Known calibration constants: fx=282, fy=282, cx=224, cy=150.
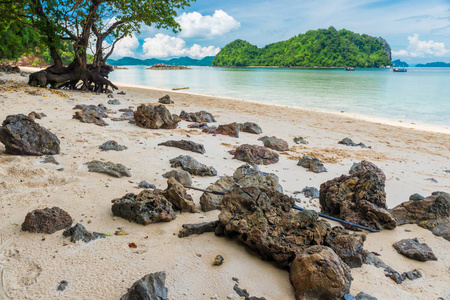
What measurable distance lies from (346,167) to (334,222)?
9.06 ft

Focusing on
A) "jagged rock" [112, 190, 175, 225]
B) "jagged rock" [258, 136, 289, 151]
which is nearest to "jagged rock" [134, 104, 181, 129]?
"jagged rock" [258, 136, 289, 151]

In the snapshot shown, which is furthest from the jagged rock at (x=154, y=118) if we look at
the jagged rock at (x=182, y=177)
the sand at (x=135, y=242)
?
the jagged rock at (x=182, y=177)

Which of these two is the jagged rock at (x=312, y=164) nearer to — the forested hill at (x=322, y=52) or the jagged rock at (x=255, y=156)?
the jagged rock at (x=255, y=156)

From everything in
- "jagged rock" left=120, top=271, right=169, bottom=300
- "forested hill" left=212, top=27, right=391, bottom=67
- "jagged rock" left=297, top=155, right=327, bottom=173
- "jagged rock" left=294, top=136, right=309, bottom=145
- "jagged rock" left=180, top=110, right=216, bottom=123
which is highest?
"forested hill" left=212, top=27, right=391, bottom=67

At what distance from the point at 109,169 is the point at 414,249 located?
384cm

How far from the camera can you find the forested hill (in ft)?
433

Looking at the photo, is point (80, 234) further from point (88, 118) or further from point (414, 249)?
point (88, 118)

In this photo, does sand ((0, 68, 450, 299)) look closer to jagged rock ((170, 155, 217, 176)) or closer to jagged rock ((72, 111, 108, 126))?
jagged rock ((170, 155, 217, 176))

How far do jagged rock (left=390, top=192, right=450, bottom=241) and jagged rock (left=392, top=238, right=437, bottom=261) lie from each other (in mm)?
490

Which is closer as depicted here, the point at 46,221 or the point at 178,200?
the point at 46,221

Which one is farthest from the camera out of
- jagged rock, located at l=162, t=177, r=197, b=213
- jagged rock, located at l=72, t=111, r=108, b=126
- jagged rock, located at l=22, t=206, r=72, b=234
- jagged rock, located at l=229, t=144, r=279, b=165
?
jagged rock, located at l=72, t=111, r=108, b=126

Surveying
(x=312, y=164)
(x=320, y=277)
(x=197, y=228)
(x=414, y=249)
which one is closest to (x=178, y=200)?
(x=197, y=228)

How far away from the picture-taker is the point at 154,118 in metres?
7.50

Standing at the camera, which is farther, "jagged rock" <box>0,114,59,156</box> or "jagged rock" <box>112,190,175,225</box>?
"jagged rock" <box>0,114,59,156</box>
